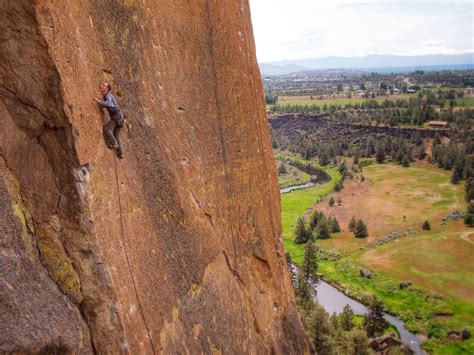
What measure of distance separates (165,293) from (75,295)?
2.50 metres

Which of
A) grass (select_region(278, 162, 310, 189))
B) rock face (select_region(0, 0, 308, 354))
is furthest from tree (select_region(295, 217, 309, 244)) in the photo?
rock face (select_region(0, 0, 308, 354))

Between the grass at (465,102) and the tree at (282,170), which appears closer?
the tree at (282,170)

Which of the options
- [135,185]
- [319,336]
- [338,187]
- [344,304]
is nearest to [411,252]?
[344,304]

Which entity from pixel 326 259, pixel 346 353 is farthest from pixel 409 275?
pixel 346 353

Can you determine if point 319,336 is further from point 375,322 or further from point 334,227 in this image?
point 334,227

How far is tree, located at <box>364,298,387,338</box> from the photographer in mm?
44312

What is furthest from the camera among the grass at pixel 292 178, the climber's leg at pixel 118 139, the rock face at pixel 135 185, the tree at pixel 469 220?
the grass at pixel 292 178

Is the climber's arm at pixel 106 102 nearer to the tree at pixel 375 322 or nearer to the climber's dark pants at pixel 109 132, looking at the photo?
the climber's dark pants at pixel 109 132

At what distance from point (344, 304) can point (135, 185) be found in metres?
49.5

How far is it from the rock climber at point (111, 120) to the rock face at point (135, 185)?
0.66 feet

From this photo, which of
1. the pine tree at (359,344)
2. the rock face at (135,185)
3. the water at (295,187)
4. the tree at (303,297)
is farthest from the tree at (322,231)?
the rock face at (135,185)

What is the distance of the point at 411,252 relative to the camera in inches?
2606

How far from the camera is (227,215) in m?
14.2

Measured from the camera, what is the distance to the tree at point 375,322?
1745 inches
